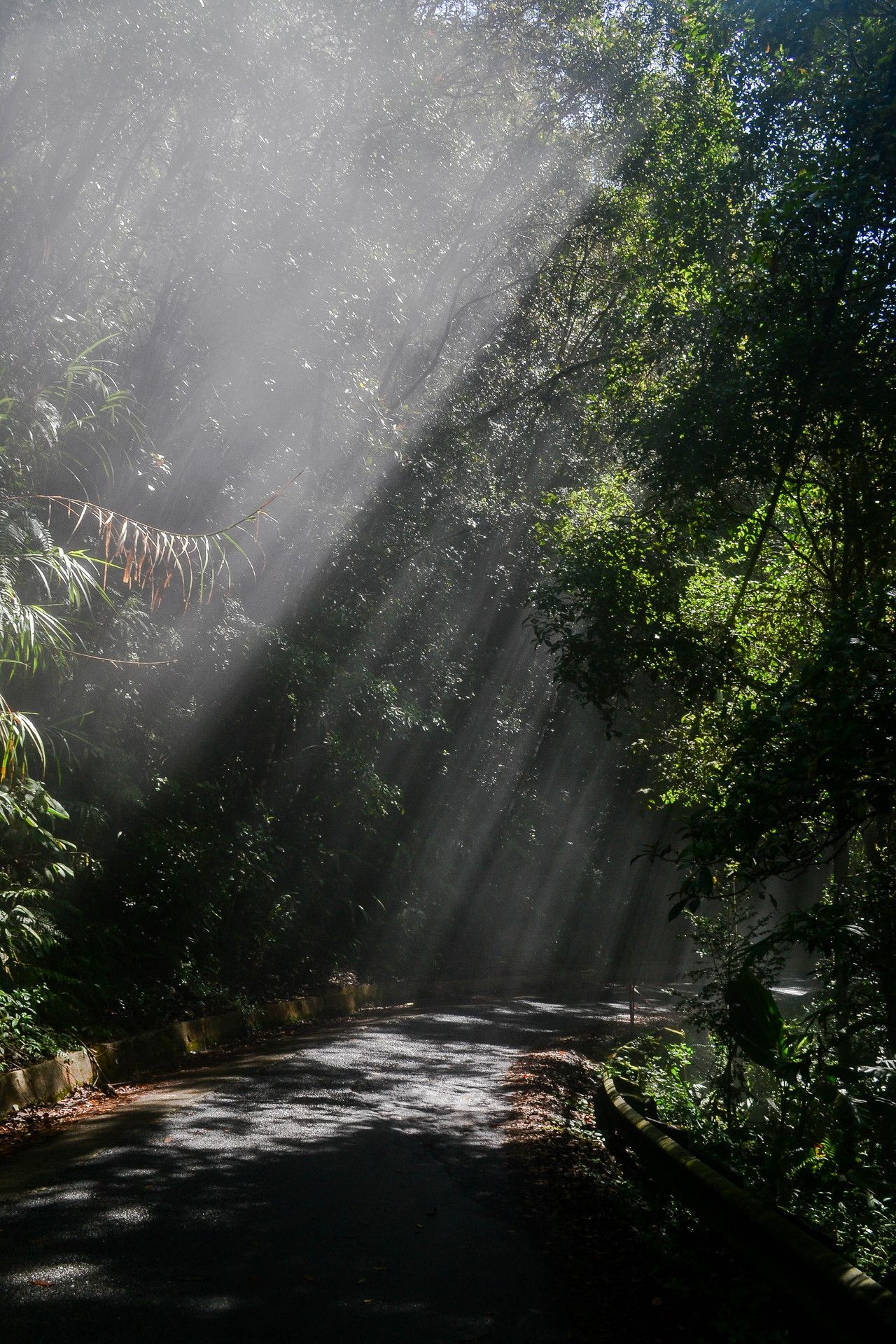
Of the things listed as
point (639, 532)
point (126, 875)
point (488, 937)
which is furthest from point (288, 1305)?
point (488, 937)

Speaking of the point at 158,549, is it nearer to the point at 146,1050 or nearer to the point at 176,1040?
the point at 146,1050

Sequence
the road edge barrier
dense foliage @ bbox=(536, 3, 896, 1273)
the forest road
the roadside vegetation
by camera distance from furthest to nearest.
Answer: the road edge barrier
the roadside vegetation
dense foliage @ bbox=(536, 3, 896, 1273)
the forest road

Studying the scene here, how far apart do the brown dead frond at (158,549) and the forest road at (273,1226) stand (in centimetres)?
348

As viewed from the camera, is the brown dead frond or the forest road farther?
the brown dead frond

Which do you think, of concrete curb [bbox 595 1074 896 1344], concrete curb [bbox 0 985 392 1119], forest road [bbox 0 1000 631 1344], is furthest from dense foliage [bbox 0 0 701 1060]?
concrete curb [bbox 595 1074 896 1344]

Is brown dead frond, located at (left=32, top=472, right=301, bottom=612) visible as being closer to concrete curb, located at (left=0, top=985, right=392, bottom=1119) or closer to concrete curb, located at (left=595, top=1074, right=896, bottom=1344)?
concrete curb, located at (left=0, top=985, right=392, bottom=1119)

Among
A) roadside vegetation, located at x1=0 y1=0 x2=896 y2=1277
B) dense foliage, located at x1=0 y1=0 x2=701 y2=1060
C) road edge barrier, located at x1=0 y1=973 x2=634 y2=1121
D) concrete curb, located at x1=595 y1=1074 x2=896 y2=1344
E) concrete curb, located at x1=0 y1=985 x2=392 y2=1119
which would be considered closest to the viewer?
concrete curb, located at x1=595 y1=1074 x2=896 y2=1344

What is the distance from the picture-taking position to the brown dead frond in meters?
6.83

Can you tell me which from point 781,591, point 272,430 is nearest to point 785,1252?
point 781,591

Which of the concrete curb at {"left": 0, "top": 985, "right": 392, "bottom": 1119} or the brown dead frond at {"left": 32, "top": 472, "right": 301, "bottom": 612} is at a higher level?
the brown dead frond at {"left": 32, "top": 472, "right": 301, "bottom": 612}

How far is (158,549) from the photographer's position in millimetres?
6742

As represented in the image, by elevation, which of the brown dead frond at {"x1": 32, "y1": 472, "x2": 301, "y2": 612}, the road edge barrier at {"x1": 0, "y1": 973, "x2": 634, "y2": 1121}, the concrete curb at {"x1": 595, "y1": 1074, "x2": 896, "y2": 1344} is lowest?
the road edge barrier at {"x1": 0, "y1": 973, "x2": 634, "y2": 1121}

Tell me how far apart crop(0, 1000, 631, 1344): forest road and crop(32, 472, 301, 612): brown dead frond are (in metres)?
3.48

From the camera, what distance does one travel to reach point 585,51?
18.2 metres
